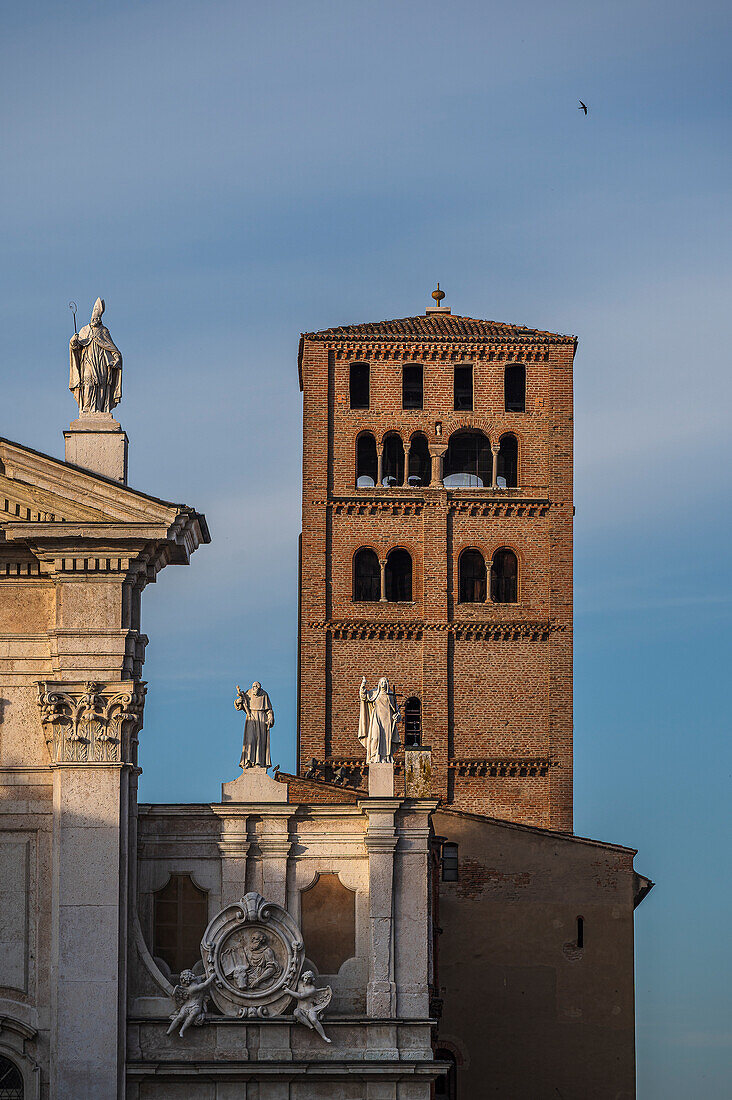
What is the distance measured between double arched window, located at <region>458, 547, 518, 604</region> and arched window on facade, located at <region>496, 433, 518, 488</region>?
2.25m

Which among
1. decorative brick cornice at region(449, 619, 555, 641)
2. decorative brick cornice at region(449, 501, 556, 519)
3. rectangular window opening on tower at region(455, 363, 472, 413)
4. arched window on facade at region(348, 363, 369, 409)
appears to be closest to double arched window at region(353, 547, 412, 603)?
decorative brick cornice at region(449, 619, 555, 641)

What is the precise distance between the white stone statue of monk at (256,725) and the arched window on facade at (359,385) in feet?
129

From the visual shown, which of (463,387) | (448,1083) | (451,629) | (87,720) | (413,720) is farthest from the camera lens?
(463,387)

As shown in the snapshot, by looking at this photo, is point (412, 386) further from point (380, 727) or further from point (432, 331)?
point (380, 727)

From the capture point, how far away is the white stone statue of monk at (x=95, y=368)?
27734 millimetres

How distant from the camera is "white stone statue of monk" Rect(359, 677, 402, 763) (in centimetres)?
2766

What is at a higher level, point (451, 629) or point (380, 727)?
point (451, 629)

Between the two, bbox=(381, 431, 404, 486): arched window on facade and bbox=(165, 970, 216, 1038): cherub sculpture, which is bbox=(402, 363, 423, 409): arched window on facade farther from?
bbox=(165, 970, 216, 1038): cherub sculpture

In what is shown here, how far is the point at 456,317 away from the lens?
223ft

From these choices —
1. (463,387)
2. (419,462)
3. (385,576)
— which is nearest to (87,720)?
(385,576)

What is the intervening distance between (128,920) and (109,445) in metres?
5.92

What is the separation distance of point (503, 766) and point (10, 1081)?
3855 centimetres

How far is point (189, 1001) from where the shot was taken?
2641 centimetres

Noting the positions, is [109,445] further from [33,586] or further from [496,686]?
[496,686]
